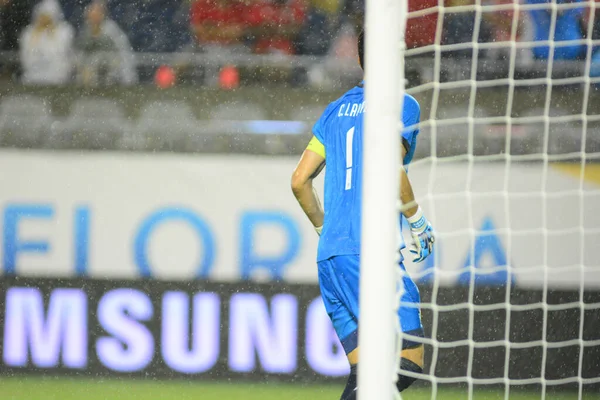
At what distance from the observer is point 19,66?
526 cm

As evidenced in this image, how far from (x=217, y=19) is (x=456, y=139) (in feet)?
5.74

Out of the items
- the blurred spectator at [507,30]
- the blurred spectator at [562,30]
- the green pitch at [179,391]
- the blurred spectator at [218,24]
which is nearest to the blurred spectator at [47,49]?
the blurred spectator at [218,24]

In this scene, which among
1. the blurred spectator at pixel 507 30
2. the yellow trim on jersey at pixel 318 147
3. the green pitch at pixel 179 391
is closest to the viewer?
the yellow trim on jersey at pixel 318 147

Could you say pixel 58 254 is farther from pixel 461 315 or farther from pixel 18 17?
pixel 461 315

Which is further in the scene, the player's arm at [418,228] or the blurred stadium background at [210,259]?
the blurred stadium background at [210,259]

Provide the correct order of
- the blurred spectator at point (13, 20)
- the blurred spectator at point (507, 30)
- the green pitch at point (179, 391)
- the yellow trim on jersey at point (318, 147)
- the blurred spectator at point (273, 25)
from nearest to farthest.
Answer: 1. the yellow trim on jersey at point (318, 147)
2. the green pitch at point (179, 391)
3. the blurred spectator at point (507, 30)
4. the blurred spectator at point (13, 20)
5. the blurred spectator at point (273, 25)

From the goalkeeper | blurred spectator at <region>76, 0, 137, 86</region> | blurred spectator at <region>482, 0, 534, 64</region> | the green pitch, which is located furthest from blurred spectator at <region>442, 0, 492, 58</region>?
the goalkeeper

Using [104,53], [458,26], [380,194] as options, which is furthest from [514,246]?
[380,194]

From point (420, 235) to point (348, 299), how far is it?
26cm

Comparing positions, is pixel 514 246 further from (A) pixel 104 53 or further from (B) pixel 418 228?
(A) pixel 104 53

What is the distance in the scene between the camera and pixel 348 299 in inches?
104

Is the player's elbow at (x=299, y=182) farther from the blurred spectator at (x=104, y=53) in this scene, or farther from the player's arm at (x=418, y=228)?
the blurred spectator at (x=104, y=53)

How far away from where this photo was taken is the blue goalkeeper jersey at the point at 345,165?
2.61 meters

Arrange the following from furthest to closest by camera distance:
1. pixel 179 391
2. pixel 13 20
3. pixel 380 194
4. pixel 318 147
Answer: pixel 13 20 → pixel 179 391 → pixel 318 147 → pixel 380 194
